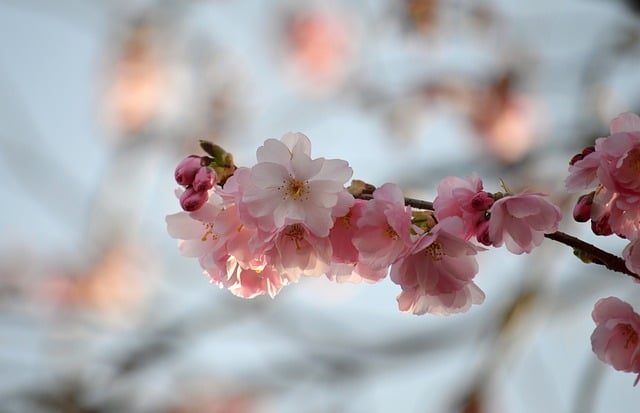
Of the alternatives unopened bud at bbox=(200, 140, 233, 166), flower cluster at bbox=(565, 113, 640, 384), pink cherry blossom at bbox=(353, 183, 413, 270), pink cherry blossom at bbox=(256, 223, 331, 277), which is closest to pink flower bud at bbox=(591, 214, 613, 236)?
flower cluster at bbox=(565, 113, 640, 384)

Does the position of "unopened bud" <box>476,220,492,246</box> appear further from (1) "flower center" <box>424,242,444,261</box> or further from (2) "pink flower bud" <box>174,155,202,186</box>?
(2) "pink flower bud" <box>174,155,202,186</box>

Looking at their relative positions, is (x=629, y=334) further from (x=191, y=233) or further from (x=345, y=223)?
(x=191, y=233)

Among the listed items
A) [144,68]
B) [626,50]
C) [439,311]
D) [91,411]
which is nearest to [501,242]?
[439,311]

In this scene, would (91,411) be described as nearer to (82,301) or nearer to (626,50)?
(82,301)

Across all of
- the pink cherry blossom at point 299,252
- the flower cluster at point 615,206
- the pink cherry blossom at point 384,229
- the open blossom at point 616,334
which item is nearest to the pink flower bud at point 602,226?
the flower cluster at point 615,206

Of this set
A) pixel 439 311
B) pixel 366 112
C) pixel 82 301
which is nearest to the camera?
pixel 439 311
